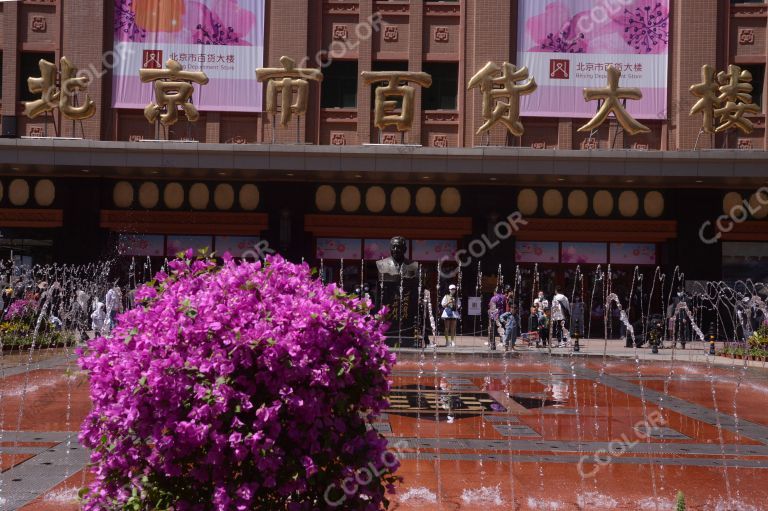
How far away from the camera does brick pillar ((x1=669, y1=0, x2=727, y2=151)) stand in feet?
101

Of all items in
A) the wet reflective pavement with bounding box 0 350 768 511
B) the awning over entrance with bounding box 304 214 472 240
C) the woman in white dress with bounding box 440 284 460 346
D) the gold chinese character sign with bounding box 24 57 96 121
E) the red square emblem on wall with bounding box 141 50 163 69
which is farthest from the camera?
the awning over entrance with bounding box 304 214 472 240

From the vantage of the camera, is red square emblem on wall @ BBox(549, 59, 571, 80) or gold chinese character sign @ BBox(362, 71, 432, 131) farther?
red square emblem on wall @ BBox(549, 59, 571, 80)

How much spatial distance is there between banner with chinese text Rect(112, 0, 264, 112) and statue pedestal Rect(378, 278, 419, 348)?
10.9 meters

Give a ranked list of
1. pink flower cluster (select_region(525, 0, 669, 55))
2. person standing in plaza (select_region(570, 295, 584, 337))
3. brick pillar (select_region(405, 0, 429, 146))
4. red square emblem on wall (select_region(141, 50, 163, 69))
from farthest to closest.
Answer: brick pillar (select_region(405, 0, 429, 146)) → pink flower cluster (select_region(525, 0, 669, 55)) → red square emblem on wall (select_region(141, 50, 163, 69)) → person standing in plaza (select_region(570, 295, 584, 337))

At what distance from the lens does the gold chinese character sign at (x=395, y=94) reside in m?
30.0

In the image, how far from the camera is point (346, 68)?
31938 millimetres

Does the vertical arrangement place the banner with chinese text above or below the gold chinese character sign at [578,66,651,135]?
above

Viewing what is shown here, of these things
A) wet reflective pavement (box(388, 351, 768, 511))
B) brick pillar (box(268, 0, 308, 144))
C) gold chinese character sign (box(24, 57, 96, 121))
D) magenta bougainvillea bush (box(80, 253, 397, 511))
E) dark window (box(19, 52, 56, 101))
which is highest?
brick pillar (box(268, 0, 308, 144))

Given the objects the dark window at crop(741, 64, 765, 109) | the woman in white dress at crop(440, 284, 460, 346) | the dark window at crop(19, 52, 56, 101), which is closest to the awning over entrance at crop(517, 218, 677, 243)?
the dark window at crop(741, 64, 765, 109)

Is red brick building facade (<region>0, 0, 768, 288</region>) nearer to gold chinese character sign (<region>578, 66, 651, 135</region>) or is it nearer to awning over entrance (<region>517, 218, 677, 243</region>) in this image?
awning over entrance (<region>517, 218, 677, 243</region>)

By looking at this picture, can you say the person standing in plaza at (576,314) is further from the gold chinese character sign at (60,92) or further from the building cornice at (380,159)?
the gold chinese character sign at (60,92)

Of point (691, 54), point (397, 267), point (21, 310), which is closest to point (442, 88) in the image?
point (691, 54)

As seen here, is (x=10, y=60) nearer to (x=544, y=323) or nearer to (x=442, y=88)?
(x=442, y=88)

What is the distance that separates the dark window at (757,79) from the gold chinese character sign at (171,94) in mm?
20529
